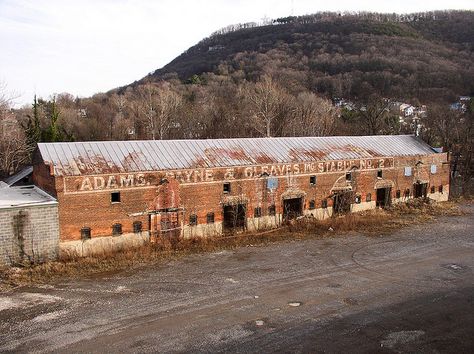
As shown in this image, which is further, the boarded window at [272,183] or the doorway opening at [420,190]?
the doorway opening at [420,190]

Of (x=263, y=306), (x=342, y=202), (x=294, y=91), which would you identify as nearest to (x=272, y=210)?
(x=342, y=202)

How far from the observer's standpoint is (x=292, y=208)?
976 inches

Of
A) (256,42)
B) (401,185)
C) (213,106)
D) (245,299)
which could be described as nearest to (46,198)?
(245,299)

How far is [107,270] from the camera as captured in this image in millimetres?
17156

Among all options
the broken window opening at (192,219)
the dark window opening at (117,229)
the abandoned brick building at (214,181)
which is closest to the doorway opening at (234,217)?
the abandoned brick building at (214,181)

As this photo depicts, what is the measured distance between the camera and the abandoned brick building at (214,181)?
19.1 m

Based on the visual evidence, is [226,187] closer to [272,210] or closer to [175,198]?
[175,198]

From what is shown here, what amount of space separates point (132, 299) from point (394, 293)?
8.69 meters

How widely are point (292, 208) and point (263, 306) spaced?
37.7ft

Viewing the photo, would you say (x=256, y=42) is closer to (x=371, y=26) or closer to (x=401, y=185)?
(x=371, y=26)

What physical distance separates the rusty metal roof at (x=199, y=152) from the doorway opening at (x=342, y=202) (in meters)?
2.20

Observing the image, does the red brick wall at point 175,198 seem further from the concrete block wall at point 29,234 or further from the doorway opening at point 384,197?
the doorway opening at point 384,197

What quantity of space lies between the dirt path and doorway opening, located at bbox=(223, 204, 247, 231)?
3109mm

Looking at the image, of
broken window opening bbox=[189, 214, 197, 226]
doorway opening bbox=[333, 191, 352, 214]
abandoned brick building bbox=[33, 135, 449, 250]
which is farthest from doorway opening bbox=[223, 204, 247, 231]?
doorway opening bbox=[333, 191, 352, 214]
